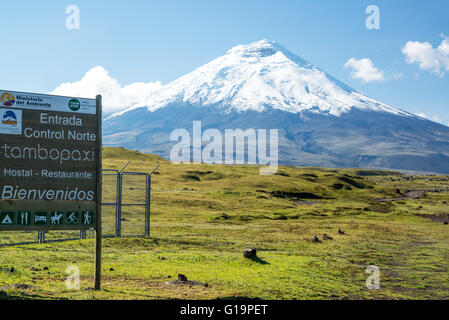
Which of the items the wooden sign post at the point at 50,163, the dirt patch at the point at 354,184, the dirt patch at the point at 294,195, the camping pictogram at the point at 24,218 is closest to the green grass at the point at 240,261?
the camping pictogram at the point at 24,218

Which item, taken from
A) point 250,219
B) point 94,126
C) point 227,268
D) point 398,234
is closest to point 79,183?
point 94,126

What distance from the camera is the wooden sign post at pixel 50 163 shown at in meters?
13.3

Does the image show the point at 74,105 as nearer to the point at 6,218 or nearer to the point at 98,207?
the point at 98,207

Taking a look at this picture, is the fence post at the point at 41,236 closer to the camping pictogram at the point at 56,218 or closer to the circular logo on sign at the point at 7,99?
the camping pictogram at the point at 56,218

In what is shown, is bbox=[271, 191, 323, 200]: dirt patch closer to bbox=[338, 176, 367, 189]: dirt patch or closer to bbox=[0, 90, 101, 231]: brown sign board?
bbox=[338, 176, 367, 189]: dirt patch

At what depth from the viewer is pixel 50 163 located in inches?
540

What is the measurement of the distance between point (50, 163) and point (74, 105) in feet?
6.20

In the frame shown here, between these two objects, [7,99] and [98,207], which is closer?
[7,99]

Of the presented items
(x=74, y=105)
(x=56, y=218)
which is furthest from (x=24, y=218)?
(x=74, y=105)

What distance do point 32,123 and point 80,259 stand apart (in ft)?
27.3

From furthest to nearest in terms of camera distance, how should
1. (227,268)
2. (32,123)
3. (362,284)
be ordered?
(227,268), (362,284), (32,123)

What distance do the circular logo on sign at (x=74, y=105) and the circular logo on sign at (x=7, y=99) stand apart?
5.18ft
